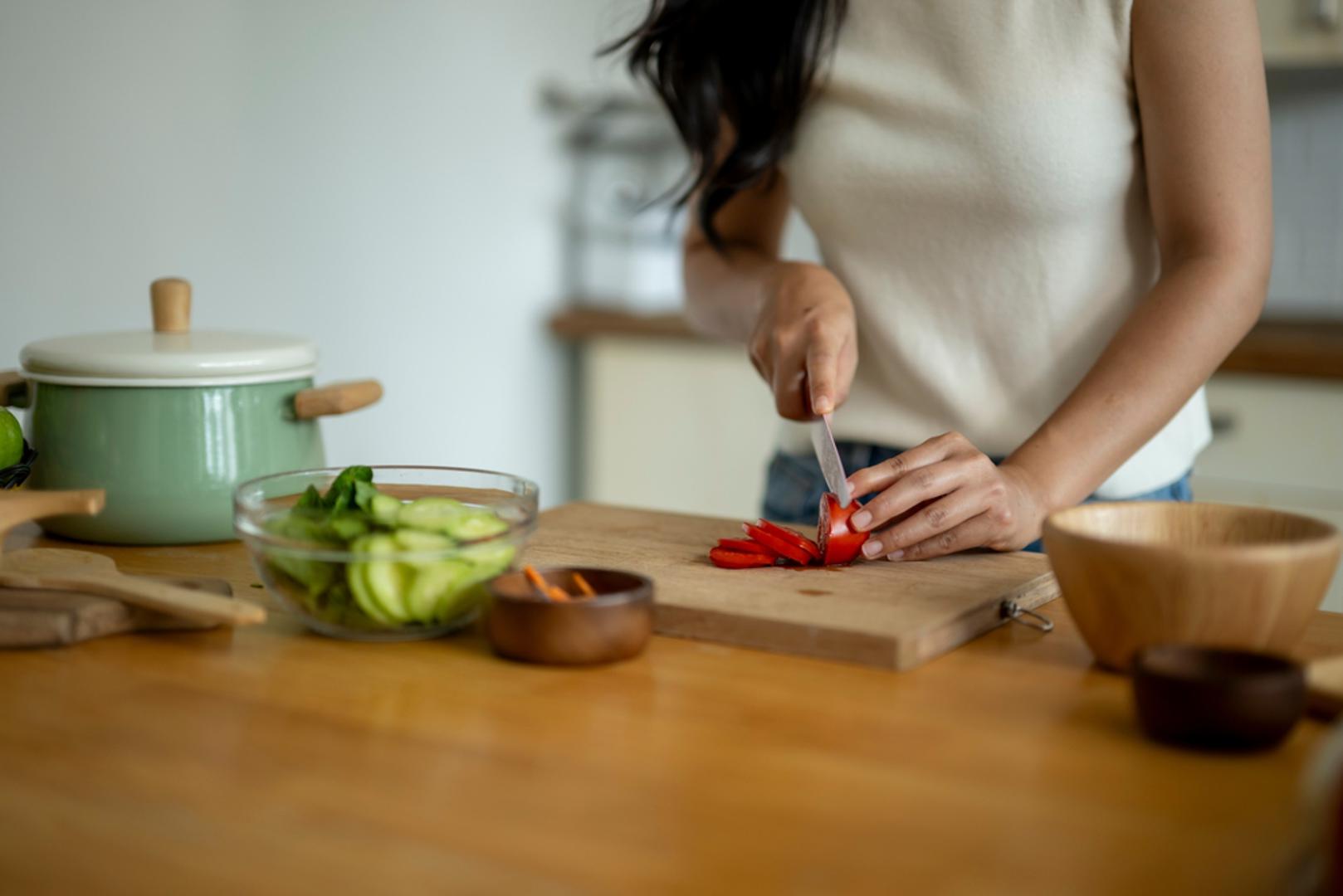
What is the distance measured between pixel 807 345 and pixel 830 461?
0.41ft

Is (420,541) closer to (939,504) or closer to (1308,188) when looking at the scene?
(939,504)

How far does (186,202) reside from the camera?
205 centimetres

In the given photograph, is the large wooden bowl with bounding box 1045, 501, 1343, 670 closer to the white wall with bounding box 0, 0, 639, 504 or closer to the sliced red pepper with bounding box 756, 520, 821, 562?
the sliced red pepper with bounding box 756, 520, 821, 562

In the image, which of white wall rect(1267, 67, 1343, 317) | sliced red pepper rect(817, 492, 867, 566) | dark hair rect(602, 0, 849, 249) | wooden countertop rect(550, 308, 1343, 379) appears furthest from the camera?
white wall rect(1267, 67, 1343, 317)

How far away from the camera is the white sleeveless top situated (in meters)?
1.12

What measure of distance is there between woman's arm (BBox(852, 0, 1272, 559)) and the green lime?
679 mm

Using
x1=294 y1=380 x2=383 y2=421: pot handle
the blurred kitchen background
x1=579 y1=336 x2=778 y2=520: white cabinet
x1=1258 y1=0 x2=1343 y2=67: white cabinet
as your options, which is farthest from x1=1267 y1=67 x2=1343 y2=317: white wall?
x1=294 y1=380 x2=383 y2=421: pot handle

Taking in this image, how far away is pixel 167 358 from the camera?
991 mm

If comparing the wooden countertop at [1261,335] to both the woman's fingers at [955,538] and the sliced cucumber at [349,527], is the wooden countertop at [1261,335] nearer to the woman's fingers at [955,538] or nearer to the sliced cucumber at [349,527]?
Answer: the woman's fingers at [955,538]

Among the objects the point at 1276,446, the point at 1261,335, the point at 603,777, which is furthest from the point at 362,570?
the point at 1261,335

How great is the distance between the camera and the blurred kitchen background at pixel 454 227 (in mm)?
1893

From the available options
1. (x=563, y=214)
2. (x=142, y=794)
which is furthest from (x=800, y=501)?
(x=563, y=214)

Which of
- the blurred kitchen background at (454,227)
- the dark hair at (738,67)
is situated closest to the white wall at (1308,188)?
the blurred kitchen background at (454,227)

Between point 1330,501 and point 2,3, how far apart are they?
7.04 feet
